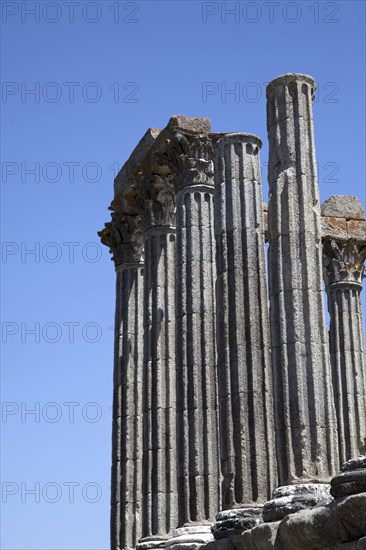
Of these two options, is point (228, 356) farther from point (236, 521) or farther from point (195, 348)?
point (236, 521)

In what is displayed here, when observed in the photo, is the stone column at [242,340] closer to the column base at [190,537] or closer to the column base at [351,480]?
the column base at [190,537]

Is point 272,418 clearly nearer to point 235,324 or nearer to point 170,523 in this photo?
point 235,324

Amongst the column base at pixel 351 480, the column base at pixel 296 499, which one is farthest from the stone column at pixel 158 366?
the column base at pixel 351 480

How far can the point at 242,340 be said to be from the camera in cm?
2438

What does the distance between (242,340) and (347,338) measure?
43.3ft

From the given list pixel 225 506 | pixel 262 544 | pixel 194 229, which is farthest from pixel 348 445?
pixel 262 544

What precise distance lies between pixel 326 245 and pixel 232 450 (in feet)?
50.0

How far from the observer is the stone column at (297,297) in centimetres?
2109

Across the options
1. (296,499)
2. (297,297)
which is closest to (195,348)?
(297,297)

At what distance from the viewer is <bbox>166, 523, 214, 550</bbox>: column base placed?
25.1 meters

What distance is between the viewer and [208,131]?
28906 mm

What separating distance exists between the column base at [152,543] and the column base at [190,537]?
2.58 metres

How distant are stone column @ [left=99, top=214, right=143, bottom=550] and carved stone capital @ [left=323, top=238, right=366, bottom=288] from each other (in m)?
6.79

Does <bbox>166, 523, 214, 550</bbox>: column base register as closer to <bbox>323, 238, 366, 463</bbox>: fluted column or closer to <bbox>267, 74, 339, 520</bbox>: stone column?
<bbox>267, 74, 339, 520</bbox>: stone column
